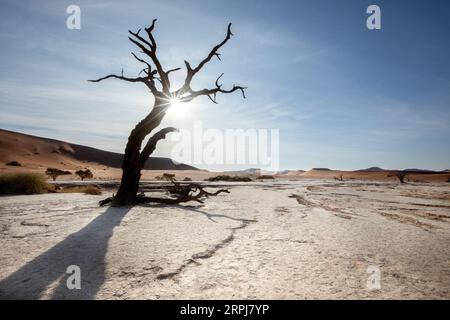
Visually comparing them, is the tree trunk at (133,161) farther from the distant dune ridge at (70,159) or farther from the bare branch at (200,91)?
the distant dune ridge at (70,159)

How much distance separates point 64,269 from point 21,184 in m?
10.6

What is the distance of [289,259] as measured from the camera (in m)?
3.86

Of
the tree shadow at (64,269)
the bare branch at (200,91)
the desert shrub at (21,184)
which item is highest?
the bare branch at (200,91)

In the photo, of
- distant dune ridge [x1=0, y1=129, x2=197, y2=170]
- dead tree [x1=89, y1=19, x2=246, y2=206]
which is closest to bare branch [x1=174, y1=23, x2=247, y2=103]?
dead tree [x1=89, y1=19, x2=246, y2=206]

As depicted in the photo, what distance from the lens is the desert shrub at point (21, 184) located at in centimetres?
1175

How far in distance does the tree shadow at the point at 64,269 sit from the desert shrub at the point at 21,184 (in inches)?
336

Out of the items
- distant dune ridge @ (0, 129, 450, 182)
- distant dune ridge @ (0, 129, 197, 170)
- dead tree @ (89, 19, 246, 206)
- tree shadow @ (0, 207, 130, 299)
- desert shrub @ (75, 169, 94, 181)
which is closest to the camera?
tree shadow @ (0, 207, 130, 299)

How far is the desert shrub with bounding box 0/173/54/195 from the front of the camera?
11750 mm

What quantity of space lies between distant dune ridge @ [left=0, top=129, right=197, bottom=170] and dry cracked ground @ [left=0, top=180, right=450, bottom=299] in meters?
44.5

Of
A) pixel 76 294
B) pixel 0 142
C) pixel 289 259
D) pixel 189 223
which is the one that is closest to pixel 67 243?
pixel 76 294

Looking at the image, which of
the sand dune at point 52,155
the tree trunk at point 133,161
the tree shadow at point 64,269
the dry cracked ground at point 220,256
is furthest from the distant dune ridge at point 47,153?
the tree shadow at point 64,269

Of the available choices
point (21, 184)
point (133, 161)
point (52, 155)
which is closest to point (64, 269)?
point (133, 161)

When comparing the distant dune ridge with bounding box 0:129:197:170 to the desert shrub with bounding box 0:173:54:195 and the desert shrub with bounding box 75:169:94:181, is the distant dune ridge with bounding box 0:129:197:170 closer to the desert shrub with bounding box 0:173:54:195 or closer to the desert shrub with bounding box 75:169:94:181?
the desert shrub with bounding box 75:169:94:181

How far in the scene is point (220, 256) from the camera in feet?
13.1
